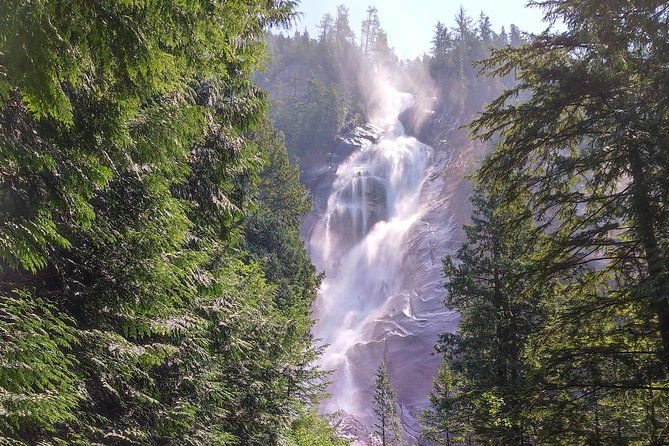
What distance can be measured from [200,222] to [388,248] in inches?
1690

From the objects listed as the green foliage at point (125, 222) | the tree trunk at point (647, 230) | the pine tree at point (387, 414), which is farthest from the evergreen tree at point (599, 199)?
the pine tree at point (387, 414)

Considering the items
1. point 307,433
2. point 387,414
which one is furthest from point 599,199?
point 387,414

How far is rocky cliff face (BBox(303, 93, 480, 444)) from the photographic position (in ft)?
117

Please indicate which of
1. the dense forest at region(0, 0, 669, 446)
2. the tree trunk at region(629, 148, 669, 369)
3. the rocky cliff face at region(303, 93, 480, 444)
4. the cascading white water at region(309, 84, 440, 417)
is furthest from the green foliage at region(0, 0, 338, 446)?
the cascading white water at region(309, 84, 440, 417)

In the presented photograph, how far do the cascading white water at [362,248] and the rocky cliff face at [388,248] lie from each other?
0.38 ft

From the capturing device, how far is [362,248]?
50.8m

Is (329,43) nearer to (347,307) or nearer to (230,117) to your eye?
(347,307)

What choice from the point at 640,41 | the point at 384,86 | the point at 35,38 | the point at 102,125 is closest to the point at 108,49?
the point at 35,38

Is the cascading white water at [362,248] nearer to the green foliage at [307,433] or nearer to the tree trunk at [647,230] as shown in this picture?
the green foliage at [307,433]

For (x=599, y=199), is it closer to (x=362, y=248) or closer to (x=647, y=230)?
(x=647, y=230)

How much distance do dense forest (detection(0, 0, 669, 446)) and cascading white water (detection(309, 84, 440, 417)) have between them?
28.1m

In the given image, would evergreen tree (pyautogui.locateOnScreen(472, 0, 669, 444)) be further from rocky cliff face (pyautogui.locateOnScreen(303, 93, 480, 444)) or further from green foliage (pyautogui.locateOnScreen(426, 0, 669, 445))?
rocky cliff face (pyautogui.locateOnScreen(303, 93, 480, 444))

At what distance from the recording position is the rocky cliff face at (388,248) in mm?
35688

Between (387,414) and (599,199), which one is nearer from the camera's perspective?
(599,199)
